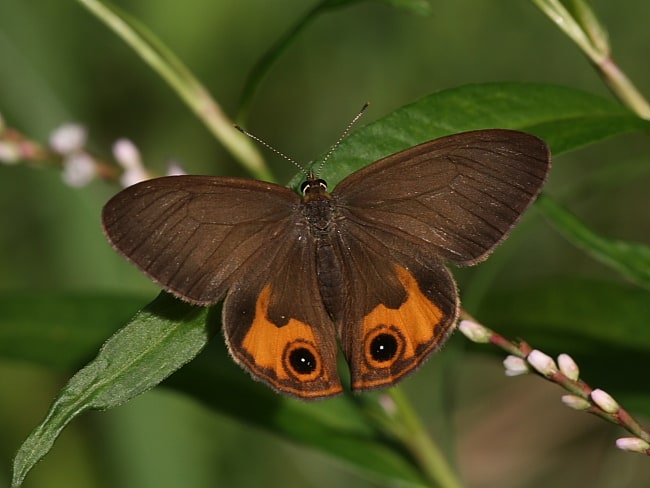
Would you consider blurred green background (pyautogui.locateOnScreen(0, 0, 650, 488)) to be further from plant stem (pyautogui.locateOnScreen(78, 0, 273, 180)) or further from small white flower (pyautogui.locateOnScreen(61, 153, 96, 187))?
plant stem (pyautogui.locateOnScreen(78, 0, 273, 180))

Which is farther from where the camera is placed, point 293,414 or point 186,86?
point 293,414

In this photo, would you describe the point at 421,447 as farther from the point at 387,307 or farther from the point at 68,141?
the point at 68,141

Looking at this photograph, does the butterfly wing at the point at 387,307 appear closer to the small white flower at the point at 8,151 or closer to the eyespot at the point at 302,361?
the eyespot at the point at 302,361

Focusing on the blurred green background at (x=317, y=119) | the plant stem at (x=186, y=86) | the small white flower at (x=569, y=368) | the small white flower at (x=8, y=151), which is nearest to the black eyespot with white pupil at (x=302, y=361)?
the small white flower at (x=569, y=368)

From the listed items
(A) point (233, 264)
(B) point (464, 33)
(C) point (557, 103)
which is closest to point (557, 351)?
(C) point (557, 103)

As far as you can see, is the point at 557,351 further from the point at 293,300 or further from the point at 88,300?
the point at 88,300

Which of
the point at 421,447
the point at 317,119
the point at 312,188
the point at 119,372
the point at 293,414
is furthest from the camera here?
the point at 317,119

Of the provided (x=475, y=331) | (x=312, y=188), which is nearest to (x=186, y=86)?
(x=312, y=188)
